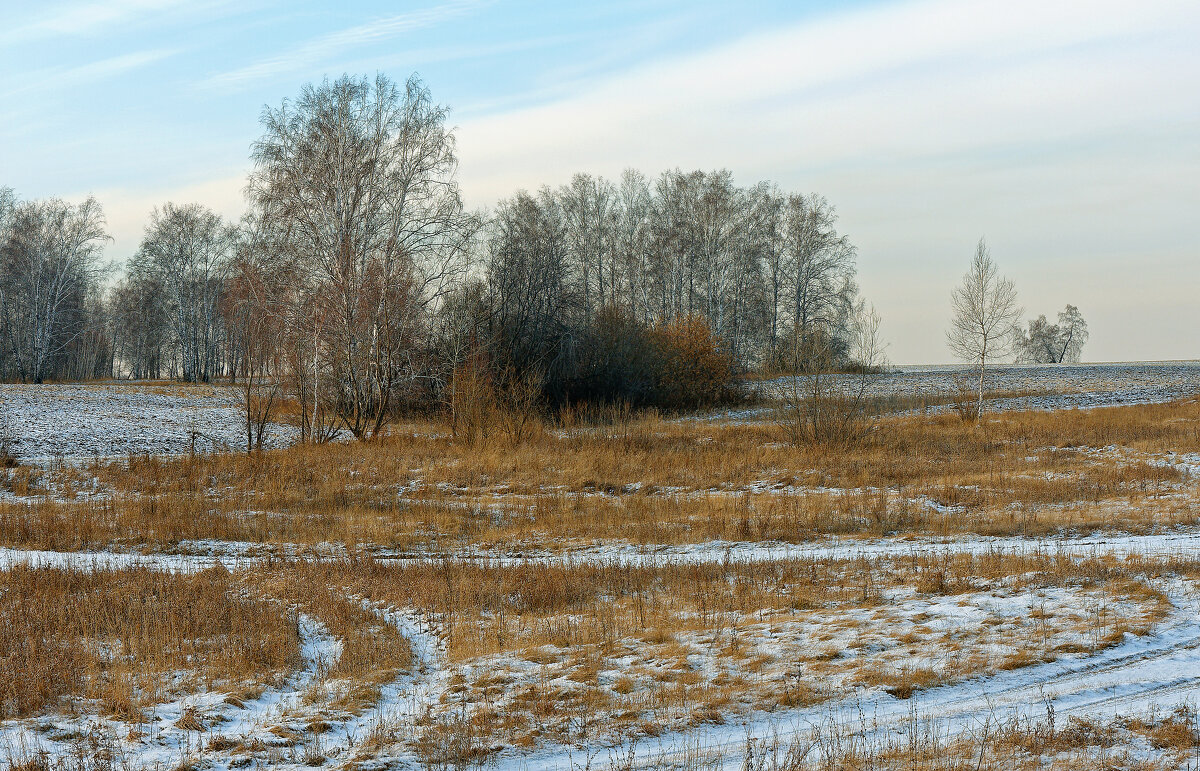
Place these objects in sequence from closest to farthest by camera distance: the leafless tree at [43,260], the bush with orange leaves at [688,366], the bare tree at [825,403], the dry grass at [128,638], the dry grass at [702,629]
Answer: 1. the dry grass at [702,629]
2. the dry grass at [128,638]
3. the bare tree at [825,403]
4. the bush with orange leaves at [688,366]
5. the leafless tree at [43,260]

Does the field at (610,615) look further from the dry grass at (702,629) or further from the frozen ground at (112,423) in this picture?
the frozen ground at (112,423)

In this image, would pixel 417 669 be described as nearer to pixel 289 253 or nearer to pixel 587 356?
pixel 289 253

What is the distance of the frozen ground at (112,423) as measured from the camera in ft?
81.9

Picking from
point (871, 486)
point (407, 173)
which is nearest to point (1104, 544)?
point (871, 486)

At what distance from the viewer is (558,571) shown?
10.6 metres

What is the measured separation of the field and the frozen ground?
5307 millimetres

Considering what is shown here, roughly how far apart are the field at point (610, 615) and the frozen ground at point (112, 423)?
5.31 metres

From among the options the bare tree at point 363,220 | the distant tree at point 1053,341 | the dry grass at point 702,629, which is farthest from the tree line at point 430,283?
the distant tree at point 1053,341

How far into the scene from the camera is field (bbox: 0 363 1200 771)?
5688 millimetres

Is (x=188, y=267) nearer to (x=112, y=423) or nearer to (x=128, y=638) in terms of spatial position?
(x=112, y=423)

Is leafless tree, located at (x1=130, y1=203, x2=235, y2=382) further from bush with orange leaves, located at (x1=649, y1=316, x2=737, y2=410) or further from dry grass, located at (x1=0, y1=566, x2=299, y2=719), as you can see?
dry grass, located at (x1=0, y1=566, x2=299, y2=719)

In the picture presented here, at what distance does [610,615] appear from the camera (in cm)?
882

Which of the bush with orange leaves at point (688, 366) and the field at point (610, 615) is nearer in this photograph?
the field at point (610, 615)

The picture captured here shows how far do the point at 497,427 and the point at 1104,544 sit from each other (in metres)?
15.7
